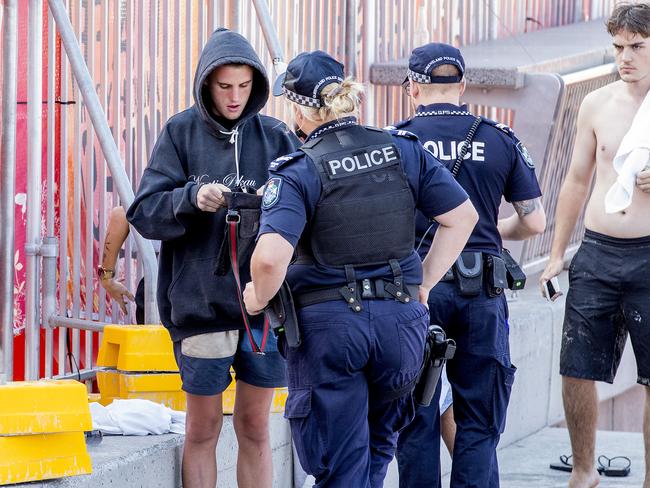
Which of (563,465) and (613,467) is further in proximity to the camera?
(563,465)

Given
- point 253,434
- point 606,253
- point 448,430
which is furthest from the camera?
point 448,430

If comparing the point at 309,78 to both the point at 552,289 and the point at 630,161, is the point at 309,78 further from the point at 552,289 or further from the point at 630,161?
the point at 552,289

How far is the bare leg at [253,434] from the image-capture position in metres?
4.64

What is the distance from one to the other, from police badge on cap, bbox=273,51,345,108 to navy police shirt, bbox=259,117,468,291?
0.11 meters

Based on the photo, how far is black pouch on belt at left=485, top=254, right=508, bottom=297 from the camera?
4789mm

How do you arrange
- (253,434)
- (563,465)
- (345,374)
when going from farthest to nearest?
(563,465) → (253,434) → (345,374)

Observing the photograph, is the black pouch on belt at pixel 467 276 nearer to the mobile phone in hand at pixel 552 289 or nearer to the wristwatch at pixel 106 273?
the mobile phone in hand at pixel 552 289

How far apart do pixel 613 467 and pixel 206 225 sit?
2832 millimetres

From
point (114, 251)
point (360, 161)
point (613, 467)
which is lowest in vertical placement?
point (613, 467)

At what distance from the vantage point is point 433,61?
477cm

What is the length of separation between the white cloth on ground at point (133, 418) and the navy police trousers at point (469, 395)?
2.97 feet

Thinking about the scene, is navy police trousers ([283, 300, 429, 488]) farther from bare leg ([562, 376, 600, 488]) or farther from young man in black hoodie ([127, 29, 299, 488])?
bare leg ([562, 376, 600, 488])

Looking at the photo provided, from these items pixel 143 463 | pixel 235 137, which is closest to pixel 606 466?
pixel 143 463

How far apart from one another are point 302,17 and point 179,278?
3.11 metres
